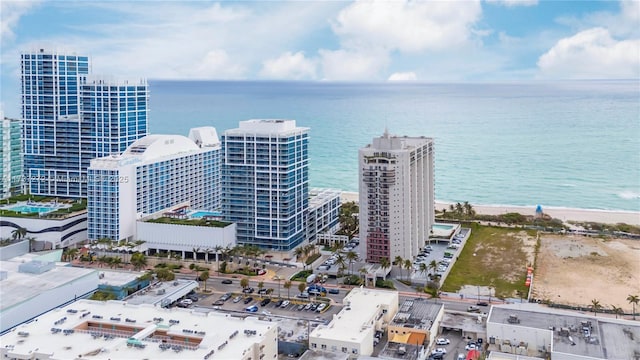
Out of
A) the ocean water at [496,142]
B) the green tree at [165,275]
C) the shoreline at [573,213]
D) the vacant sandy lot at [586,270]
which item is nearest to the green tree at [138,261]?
the green tree at [165,275]

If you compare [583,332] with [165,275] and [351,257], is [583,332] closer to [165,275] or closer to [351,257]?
[351,257]

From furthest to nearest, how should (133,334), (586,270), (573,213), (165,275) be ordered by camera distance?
(573,213)
(586,270)
(165,275)
(133,334)

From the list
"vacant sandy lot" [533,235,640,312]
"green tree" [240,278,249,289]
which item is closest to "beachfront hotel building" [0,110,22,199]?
"green tree" [240,278,249,289]

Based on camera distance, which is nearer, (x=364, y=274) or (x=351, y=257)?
(x=364, y=274)

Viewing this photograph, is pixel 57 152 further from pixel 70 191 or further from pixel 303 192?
pixel 303 192

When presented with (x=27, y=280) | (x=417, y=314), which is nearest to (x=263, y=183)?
(x=27, y=280)

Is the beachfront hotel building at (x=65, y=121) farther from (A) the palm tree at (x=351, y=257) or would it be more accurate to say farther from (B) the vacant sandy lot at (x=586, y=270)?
(B) the vacant sandy lot at (x=586, y=270)
